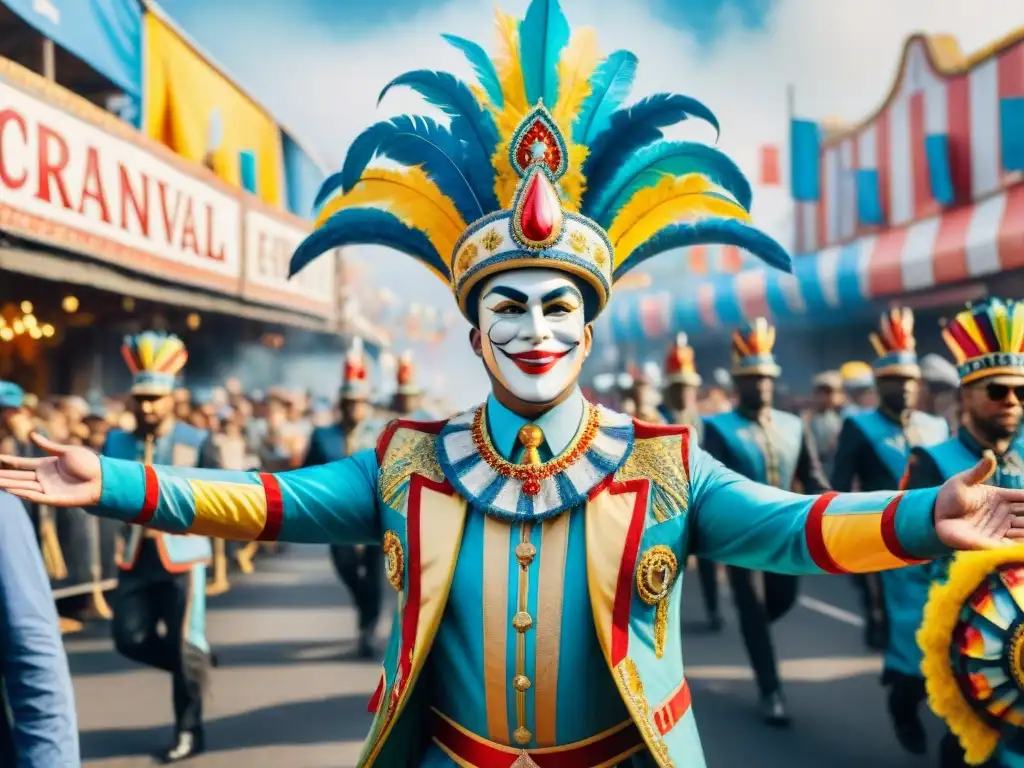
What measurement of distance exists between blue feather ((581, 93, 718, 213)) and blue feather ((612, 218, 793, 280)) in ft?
0.72

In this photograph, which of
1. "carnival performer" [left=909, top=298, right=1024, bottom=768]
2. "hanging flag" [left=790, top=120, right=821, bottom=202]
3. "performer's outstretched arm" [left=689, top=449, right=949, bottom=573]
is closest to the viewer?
"performer's outstretched arm" [left=689, top=449, right=949, bottom=573]

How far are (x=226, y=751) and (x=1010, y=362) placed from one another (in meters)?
4.37

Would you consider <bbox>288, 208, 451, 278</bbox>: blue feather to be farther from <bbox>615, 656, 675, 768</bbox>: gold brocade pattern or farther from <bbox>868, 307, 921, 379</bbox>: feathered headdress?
<bbox>868, 307, 921, 379</bbox>: feathered headdress

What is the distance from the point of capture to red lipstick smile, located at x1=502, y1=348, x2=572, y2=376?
8.61 ft

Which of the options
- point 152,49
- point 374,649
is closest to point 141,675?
point 374,649

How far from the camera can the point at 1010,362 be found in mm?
4293

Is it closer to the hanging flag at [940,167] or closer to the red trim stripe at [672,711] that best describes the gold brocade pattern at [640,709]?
the red trim stripe at [672,711]

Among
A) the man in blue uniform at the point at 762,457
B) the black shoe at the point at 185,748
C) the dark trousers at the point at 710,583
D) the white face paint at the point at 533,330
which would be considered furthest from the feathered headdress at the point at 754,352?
the white face paint at the point at 533,330

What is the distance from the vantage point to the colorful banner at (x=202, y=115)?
37.4ft

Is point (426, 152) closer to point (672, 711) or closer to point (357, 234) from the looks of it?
point (357, 234)

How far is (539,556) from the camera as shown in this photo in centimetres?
256

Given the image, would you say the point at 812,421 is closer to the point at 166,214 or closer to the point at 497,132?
the point at 166,214

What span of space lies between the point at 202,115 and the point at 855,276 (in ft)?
35.7

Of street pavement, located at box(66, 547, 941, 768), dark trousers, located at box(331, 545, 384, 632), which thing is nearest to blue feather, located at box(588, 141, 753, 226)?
street pavement, located at box(66, 547, 941, 768)
